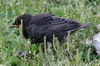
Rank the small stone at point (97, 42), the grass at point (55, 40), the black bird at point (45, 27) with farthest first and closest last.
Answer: the small stone at point (97, 42) < the black bird at point (45, 27) < the grass at point (55, 40)

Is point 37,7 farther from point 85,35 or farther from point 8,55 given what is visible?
point 8,55

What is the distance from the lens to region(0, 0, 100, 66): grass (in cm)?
563

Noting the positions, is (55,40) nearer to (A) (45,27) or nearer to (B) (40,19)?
(A) (45,27)

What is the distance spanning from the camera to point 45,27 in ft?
20.3

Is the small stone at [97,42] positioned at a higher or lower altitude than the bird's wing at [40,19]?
lower

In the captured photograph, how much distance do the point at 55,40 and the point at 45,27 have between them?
0.57m

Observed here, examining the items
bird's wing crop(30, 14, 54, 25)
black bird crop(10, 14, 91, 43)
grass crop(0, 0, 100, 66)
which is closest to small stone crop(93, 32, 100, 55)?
grass crop(0, 0, 100, 66)

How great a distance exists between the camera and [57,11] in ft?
24.8

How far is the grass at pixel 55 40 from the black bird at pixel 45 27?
0.15 m

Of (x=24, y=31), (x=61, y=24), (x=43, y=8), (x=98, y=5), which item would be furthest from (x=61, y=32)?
(x=98, y=5)

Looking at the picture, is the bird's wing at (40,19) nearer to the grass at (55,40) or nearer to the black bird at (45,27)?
the black bird at (45,27)

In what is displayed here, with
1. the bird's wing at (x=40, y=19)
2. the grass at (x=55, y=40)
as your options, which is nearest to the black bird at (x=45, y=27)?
the bird's wing at (x=40, y=19)

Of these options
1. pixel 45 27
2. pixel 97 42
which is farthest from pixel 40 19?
pixel 97 42

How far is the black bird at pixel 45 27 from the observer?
20.0 ft
